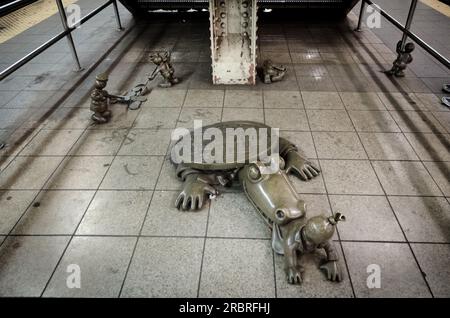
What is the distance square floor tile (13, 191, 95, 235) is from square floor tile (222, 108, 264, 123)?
1.61m

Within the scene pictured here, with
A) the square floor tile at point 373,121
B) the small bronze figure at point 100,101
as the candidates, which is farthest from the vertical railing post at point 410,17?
the small bronze figure at point 100,101

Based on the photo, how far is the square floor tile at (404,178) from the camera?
2.63 meters

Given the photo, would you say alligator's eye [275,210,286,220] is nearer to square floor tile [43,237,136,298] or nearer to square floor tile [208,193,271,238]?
square floor tile [208,193,271,238]

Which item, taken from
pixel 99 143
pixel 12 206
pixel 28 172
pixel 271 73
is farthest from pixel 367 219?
pixel 28 172

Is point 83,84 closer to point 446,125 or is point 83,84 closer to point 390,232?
point 390,232

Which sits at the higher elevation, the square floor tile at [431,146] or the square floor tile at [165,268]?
the square floor tile at [431,146]

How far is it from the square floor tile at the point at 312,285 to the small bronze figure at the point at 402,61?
3231 millimetres

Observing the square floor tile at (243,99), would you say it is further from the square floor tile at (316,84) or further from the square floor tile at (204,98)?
the square floor tile at (316,84)

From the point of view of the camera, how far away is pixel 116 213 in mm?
2514

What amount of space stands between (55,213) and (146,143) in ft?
3.46

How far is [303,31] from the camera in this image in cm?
589
